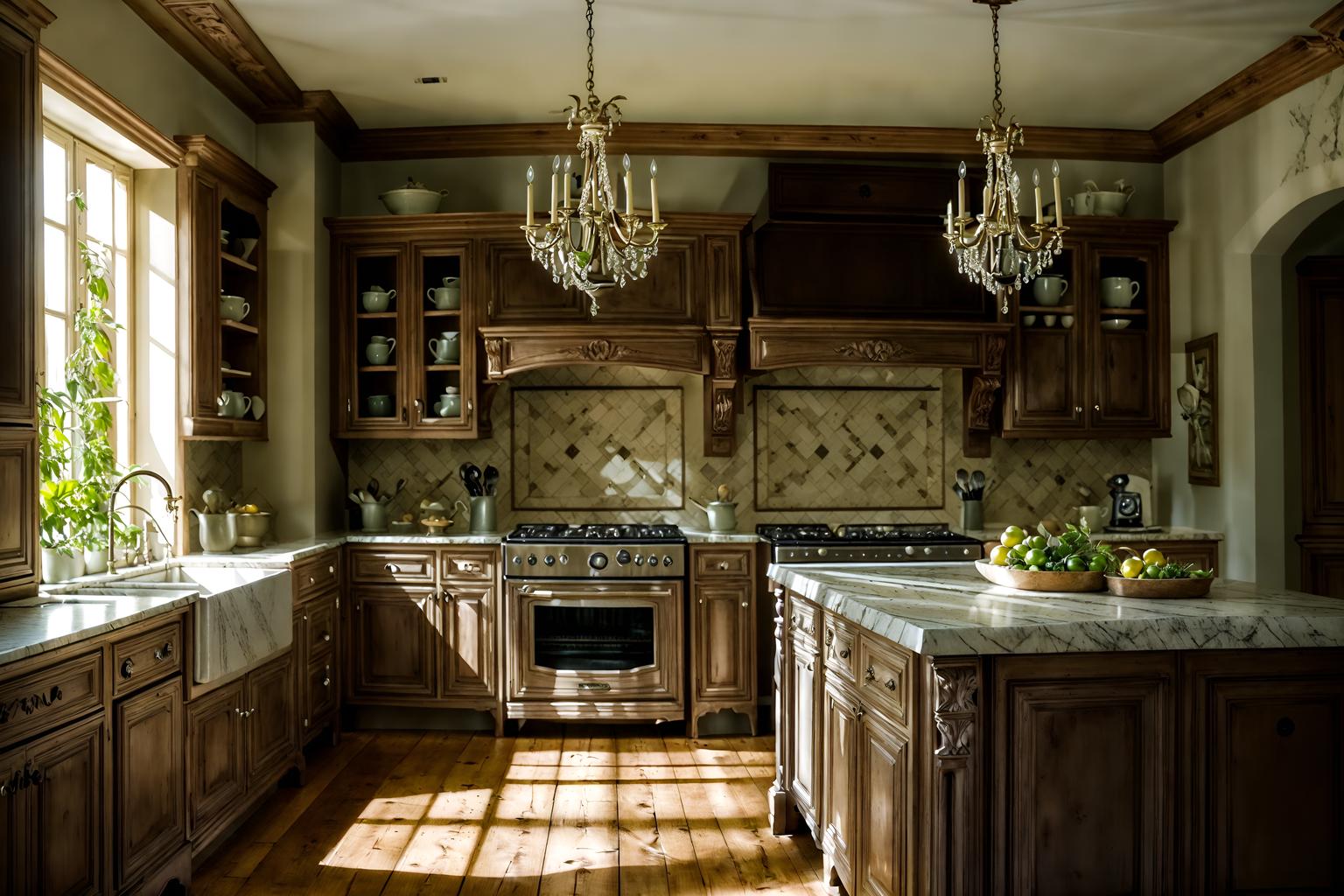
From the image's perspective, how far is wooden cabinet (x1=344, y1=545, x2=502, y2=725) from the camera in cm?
475

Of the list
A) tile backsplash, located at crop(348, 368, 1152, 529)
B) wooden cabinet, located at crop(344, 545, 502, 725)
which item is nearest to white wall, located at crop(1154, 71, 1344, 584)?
tile backsplash, located at crop(348, 368, 1152, 529)

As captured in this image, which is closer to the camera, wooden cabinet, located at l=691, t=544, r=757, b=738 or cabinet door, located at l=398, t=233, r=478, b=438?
wooden cabinet, located at l=691, t=544, r=757, b=738

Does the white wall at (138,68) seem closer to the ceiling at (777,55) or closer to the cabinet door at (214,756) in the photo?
the ceiling at (777,55)

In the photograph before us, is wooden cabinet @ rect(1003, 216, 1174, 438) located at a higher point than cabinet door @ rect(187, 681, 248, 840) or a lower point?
higher

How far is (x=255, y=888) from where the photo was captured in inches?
119

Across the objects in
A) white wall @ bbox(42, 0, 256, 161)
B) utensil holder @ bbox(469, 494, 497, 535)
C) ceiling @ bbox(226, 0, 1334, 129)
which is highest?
ceiling @ bbox(226, 0, 1334, 129)

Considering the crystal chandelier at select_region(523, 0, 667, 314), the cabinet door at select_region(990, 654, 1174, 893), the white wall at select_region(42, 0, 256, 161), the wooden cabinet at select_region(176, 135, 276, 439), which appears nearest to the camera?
the cabinet door at select_region(990, 654, 1174, 893)

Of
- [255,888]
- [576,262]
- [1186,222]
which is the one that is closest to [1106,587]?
[576,262]

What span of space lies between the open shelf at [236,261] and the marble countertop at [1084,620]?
10.2 feet

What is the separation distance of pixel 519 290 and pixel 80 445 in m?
2.16

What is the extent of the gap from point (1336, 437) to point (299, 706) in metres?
5.18

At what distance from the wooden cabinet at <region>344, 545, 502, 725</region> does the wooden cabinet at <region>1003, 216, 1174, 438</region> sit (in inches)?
113

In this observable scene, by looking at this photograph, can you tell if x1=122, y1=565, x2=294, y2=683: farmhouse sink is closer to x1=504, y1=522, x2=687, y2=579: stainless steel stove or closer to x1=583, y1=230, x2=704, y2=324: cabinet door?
x1=504, y1=522, x2=687, y2=579: stainless steel stove

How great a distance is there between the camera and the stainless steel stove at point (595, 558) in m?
4.66
